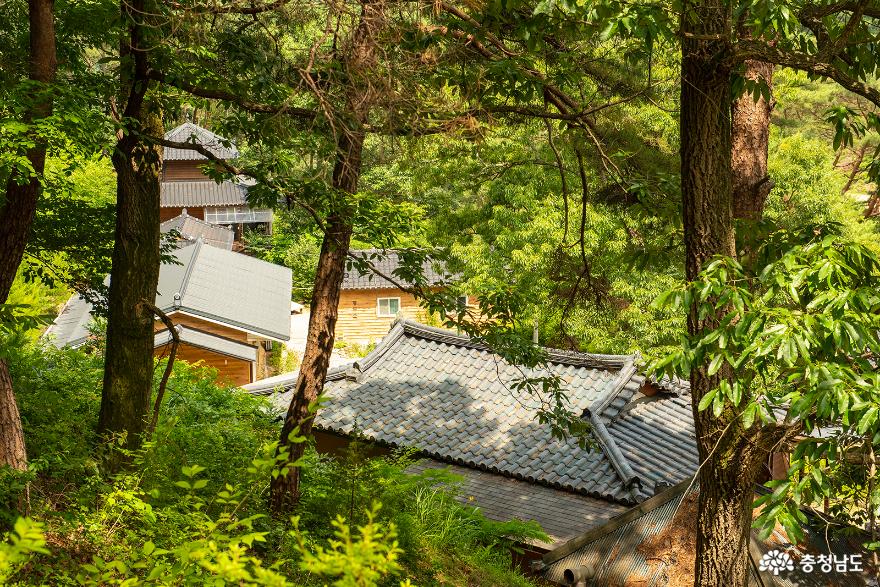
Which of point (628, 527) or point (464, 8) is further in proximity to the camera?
point (628, 527)

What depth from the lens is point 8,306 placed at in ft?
15.7

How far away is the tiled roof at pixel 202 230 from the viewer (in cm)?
3588

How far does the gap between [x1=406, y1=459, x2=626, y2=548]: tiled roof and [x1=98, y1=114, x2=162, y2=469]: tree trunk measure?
515 centimetres

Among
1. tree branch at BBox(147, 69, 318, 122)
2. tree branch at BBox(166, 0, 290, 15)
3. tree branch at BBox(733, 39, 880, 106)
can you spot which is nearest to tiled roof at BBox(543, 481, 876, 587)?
tree branch at BBox(733, 39, 880, 106)

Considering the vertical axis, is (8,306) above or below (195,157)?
below

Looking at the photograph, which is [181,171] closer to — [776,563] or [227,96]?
[227,96]

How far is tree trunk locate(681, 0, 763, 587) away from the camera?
17.0 feet

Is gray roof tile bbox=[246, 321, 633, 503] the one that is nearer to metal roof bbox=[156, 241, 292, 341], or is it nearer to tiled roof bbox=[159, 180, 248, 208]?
metal roof bbox=[156, 241, 292, 341]

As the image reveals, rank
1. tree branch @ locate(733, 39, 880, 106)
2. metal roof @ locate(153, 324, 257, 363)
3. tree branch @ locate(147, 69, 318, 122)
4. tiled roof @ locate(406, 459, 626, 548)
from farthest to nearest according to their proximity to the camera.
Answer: metal roof @ locate(153, 324, 257, 363), tiled roof @ locate(406, 459, 626, 548), tree branch @ locate(147, 69, 318, 122), tree branch @ locate(733, 39, 880, 106)

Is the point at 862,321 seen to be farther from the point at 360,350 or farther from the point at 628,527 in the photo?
the point at 360,350

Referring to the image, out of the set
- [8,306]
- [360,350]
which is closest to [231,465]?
[8,306]

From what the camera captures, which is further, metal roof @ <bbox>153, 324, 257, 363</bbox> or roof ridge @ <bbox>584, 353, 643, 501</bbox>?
metal roof @ <bbox>153, 324, 257, 363</bbox>

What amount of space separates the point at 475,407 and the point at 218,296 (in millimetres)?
11145

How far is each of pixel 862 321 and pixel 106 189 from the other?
31291 millimetres
